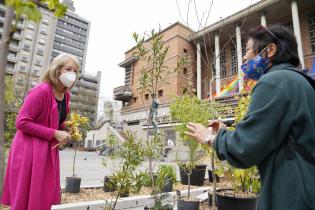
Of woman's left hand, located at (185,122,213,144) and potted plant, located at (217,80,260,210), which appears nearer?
woman's left hand, located at (185,122,213,144)

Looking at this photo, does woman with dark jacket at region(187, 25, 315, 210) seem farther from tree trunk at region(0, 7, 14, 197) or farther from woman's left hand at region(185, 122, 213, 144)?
tree trunk at region(0, 7, 14, 197)

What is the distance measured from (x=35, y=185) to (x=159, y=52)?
6.76 ft

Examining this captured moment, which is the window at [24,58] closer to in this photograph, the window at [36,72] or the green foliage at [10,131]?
the window at [36,72]

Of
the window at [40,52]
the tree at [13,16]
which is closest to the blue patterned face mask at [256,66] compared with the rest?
the tree at [13,16]

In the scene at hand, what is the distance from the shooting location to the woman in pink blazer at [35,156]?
1767 mm

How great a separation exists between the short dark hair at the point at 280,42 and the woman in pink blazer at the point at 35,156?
1.54 meters

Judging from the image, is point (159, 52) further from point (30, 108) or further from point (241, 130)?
point (241, 130)

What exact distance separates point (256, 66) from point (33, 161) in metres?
1.69

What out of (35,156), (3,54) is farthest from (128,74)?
(3,54)

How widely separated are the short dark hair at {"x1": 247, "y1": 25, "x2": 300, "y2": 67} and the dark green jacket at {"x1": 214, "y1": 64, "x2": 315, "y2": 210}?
22 cm

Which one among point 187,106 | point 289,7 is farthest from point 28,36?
point 187,106

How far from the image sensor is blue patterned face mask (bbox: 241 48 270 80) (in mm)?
1465

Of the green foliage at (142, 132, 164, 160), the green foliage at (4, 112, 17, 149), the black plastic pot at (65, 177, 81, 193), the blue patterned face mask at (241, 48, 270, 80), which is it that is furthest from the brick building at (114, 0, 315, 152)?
the blue patterned face mask at (241, 48, 270, 80)

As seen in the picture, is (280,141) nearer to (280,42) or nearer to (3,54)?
(280,42)
